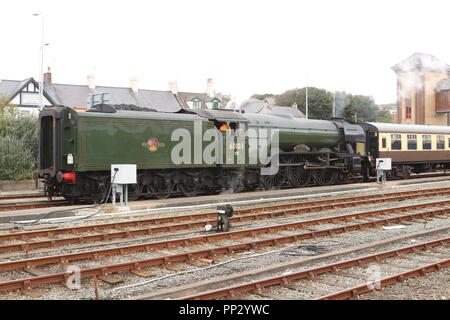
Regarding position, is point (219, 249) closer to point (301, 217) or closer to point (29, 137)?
point (301, 217)

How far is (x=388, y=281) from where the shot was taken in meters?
7.36

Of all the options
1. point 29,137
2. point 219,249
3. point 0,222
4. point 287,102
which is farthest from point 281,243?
point 287,102

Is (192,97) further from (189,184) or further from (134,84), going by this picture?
(189,184)

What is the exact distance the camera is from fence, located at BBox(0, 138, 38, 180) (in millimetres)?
23641

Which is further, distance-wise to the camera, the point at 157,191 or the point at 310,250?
the point at 157,191

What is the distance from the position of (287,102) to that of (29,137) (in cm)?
6513

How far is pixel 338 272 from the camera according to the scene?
8109mm

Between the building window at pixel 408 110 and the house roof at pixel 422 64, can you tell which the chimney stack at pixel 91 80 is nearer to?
the building window at pixel 408 110

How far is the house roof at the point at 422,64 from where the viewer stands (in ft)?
104

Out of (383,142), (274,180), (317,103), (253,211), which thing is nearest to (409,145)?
(383,142)

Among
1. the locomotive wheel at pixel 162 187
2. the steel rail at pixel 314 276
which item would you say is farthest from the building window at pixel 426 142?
the steel rail at pixel 314 276

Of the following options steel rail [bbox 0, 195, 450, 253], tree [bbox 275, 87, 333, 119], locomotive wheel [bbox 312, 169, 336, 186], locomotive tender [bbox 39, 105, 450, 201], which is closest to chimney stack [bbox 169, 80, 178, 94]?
tree [bbox 275, 87, 333, 119]

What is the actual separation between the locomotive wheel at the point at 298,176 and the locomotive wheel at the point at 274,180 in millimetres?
341

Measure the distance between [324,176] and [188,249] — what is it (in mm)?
14259
